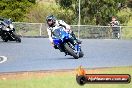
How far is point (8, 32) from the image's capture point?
2862 centimetres

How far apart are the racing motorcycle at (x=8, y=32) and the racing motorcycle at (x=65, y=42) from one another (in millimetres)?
9354

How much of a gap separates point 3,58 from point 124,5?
3452 cm

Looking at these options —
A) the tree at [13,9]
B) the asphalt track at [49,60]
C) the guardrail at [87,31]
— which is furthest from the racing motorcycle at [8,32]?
the tree at [13,9]

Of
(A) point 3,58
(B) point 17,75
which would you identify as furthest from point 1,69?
(A) point 3,58

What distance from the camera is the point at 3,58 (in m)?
19.7

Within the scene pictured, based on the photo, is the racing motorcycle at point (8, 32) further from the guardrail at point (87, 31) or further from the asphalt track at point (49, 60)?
the guardrail at point (87, 31)

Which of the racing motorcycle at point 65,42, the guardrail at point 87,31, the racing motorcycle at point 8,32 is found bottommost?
the guardrail at point 87,31

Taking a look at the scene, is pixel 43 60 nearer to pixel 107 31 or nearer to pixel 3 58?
pixel 3 58

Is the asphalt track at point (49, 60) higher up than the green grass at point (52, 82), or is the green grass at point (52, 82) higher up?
the green grass at point (52, 82)

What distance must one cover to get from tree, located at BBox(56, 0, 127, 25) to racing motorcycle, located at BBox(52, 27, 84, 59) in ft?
97.9

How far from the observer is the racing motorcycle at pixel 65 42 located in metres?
18.9

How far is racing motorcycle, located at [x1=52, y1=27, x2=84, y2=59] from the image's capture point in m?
18.9

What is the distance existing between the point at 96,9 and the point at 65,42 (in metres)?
31.2

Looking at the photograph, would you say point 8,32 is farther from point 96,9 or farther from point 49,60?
point 96,9
